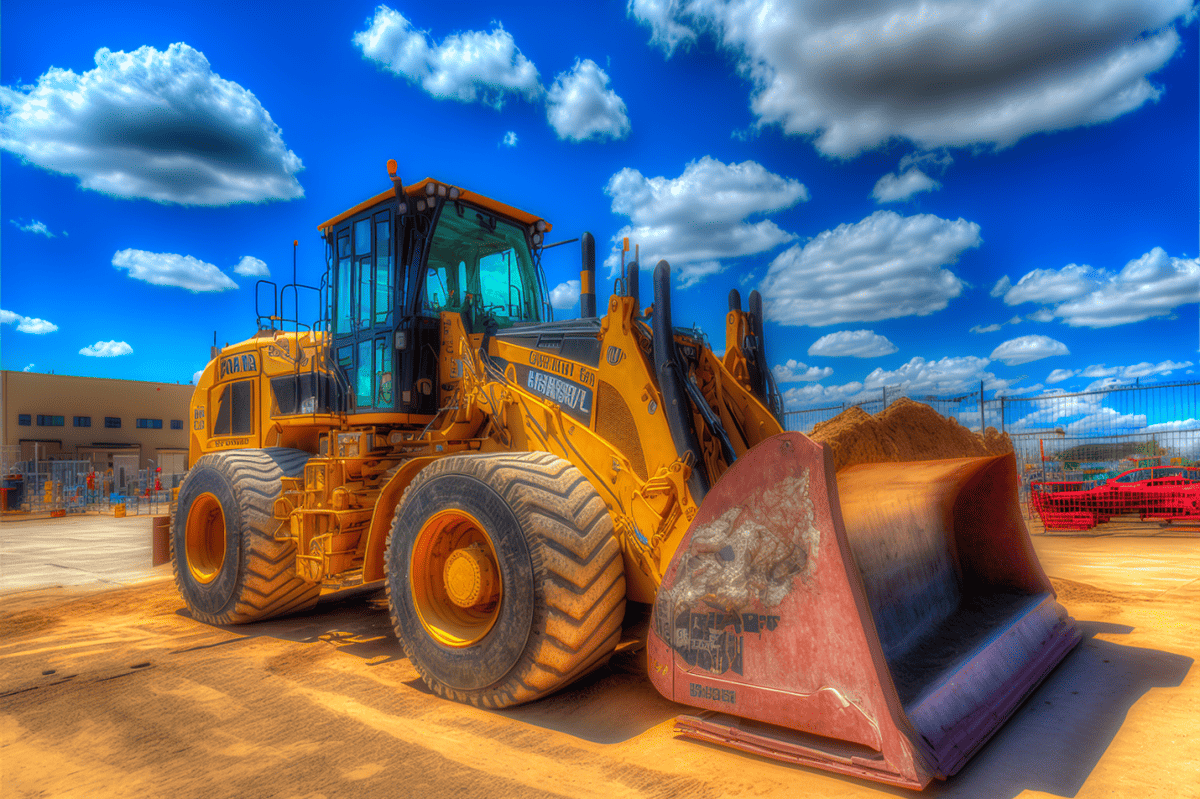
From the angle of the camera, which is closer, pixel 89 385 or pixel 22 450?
pixel 22 450

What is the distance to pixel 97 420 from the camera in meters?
39.9

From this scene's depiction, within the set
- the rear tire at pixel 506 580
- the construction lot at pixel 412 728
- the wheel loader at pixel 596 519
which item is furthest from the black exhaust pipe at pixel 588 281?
the construction lot at pixel 412 728

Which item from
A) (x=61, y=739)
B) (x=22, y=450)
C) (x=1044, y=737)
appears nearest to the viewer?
(x=1044, y=737)

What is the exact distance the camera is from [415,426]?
6148 millimetres

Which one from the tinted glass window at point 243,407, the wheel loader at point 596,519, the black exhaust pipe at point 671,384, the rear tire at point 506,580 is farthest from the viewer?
the tinted glass window at point 243,407

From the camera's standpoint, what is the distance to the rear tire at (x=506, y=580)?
12.1 ft

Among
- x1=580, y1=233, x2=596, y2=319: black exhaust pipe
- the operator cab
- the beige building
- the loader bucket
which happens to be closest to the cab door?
the operator cab

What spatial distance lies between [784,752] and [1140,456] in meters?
16.5

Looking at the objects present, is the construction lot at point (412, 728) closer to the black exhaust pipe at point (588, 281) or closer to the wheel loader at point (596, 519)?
the wheel loader at point (596, 519)

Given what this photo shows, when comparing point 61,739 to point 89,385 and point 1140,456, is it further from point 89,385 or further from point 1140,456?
point 89,385

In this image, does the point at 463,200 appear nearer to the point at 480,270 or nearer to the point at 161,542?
the point at 480,270

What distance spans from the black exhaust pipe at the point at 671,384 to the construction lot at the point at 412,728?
1336 millimetres

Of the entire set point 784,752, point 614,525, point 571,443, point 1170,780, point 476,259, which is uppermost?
point 476,259

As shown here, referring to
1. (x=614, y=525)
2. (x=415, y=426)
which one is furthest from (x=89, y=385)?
(x=614, y=525)
